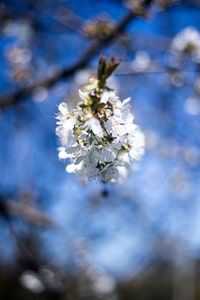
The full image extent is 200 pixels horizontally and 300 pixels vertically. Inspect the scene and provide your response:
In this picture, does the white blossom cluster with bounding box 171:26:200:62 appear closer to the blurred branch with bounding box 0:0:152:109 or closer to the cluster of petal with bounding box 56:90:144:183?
the blurred branch with bounding box 0:0:152:109

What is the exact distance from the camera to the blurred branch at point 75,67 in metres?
2.02

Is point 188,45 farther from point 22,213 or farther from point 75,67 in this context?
point 22,213

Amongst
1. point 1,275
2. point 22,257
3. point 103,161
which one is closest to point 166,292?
point 1,275

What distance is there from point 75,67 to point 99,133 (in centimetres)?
162

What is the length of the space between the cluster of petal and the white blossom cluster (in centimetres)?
230

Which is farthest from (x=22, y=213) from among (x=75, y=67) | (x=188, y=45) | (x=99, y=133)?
(x=188, y=45)

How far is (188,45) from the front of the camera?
286cm

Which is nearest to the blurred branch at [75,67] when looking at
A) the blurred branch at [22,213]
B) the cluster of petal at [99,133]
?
the blurred branch at [22,213]

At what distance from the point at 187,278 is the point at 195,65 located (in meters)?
24.9

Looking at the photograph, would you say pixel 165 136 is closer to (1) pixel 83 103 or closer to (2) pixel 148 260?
(1) pixel 83 103

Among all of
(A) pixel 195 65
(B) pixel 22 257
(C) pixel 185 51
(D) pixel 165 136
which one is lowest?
(B) pixel 22 257

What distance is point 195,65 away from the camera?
2.75 meters

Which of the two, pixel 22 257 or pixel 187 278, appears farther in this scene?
pixel 187 278

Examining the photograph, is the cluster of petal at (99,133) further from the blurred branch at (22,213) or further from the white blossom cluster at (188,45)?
the white blossom cluster at (188,45)
